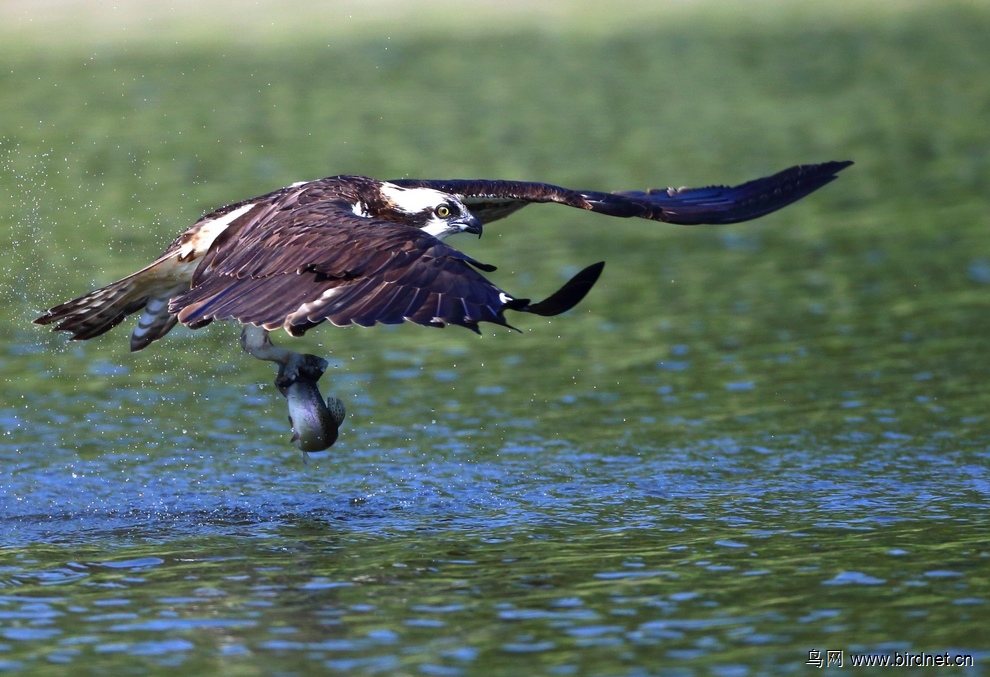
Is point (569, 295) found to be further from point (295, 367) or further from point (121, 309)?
point (121, 309)

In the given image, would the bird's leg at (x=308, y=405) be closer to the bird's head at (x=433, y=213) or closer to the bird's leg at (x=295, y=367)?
the bird's leg at (x=295, y=367)

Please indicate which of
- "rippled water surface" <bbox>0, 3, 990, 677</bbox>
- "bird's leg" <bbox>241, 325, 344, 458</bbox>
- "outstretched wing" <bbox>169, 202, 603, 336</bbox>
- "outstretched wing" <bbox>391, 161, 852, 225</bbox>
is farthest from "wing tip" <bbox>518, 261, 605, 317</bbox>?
"outstretched wing" <bbox>391, 161, 852, 225</bbox>

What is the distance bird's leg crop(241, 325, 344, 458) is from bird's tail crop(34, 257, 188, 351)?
159cm

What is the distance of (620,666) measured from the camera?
326 inches

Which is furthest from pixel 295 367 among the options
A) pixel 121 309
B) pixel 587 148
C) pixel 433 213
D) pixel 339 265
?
pixel 587 148

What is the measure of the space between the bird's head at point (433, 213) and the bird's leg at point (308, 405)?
1.29m

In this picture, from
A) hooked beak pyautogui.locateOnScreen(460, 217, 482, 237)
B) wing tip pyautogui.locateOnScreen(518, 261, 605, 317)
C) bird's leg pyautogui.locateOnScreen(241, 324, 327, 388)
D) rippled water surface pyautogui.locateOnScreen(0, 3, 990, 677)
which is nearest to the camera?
rippled water surface pyautogui.locateOnScreen(0, 3, 990, 677)

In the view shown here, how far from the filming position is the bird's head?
11.9 meters

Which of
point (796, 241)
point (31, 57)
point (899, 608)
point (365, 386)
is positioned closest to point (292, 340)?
point (365, 386)

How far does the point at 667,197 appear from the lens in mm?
13820

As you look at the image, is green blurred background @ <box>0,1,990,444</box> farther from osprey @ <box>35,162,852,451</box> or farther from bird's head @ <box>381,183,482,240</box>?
bird's head @ <box>381,183,482,240</box>

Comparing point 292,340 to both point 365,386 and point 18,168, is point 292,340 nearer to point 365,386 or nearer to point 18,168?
point 365,386

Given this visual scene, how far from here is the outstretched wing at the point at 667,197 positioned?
12578 millimetres

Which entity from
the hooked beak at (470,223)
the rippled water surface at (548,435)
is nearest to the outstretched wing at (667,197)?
the hooked beak at (470,223)
